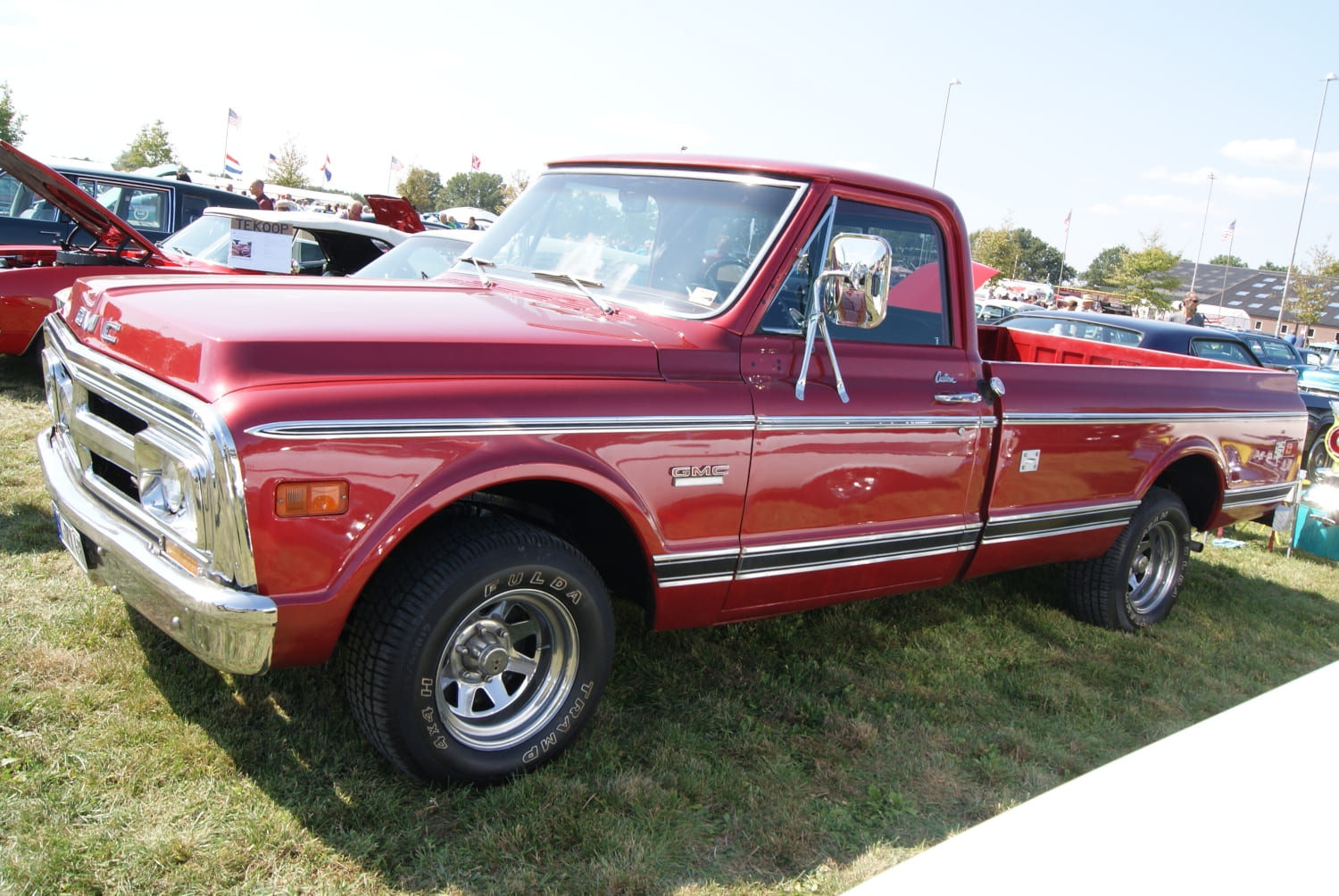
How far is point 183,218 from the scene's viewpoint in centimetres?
1090

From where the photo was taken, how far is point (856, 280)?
3.16 metres

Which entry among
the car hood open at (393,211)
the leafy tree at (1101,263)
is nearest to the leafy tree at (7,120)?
the car hood open at (393,211)

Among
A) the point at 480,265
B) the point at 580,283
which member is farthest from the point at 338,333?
the point at 480,265

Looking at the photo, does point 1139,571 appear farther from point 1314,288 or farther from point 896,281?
point 1314,288

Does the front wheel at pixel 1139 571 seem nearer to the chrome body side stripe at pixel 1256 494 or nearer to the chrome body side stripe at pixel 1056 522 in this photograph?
the chrome body side stripe at pixel 1056 522

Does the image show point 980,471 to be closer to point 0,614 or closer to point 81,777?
point 81,777

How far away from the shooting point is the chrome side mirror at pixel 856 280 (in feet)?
10.3

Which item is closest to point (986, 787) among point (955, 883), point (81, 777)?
point (955, 883)

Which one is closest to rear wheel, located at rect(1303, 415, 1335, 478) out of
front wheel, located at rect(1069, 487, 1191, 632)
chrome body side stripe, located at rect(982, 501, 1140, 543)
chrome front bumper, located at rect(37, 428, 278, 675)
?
front wheel, located at rect(1069, 487, 1191, 632)

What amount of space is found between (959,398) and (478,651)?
2034mm

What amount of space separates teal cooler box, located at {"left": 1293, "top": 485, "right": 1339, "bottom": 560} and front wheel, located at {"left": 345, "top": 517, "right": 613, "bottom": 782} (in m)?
5.93

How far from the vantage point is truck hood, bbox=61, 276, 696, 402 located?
242 centimetres

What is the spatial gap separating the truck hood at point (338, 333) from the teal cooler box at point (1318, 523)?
5716 millimetres

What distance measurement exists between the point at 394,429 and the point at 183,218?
32.9ft
